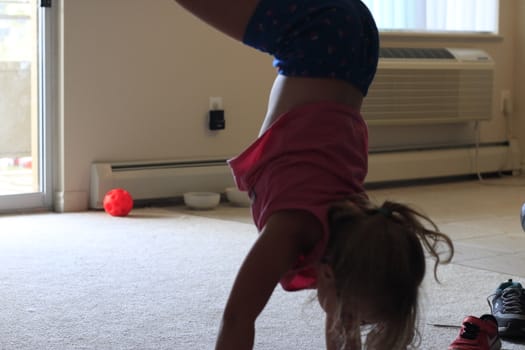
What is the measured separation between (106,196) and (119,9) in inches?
31.4

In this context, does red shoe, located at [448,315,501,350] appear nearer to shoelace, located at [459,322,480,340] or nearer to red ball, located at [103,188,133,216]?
shoelace, located at [459,322,480,340]

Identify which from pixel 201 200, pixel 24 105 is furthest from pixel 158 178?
pixel 24 105

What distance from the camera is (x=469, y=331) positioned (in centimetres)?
172

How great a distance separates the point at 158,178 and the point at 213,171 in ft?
0.96

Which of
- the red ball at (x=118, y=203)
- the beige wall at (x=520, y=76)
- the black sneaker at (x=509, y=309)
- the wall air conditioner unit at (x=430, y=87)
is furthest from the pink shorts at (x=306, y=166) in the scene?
the beige wall at (x=520, y=76)

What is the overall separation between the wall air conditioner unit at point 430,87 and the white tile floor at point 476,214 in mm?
367

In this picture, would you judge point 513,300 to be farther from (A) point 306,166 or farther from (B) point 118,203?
(B) point 118,203

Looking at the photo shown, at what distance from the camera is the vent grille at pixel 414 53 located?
450cm

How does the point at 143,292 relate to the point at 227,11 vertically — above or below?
below

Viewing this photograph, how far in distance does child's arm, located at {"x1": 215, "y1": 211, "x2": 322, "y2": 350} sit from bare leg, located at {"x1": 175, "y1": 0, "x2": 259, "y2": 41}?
0.33 metres

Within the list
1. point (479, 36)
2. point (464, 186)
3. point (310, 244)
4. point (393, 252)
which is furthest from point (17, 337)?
point (479, 36)

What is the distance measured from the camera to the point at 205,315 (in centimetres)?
201

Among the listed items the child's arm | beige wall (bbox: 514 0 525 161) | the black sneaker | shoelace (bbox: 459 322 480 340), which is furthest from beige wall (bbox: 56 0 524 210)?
the child's arm

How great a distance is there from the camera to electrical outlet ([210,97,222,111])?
4.04 meters
